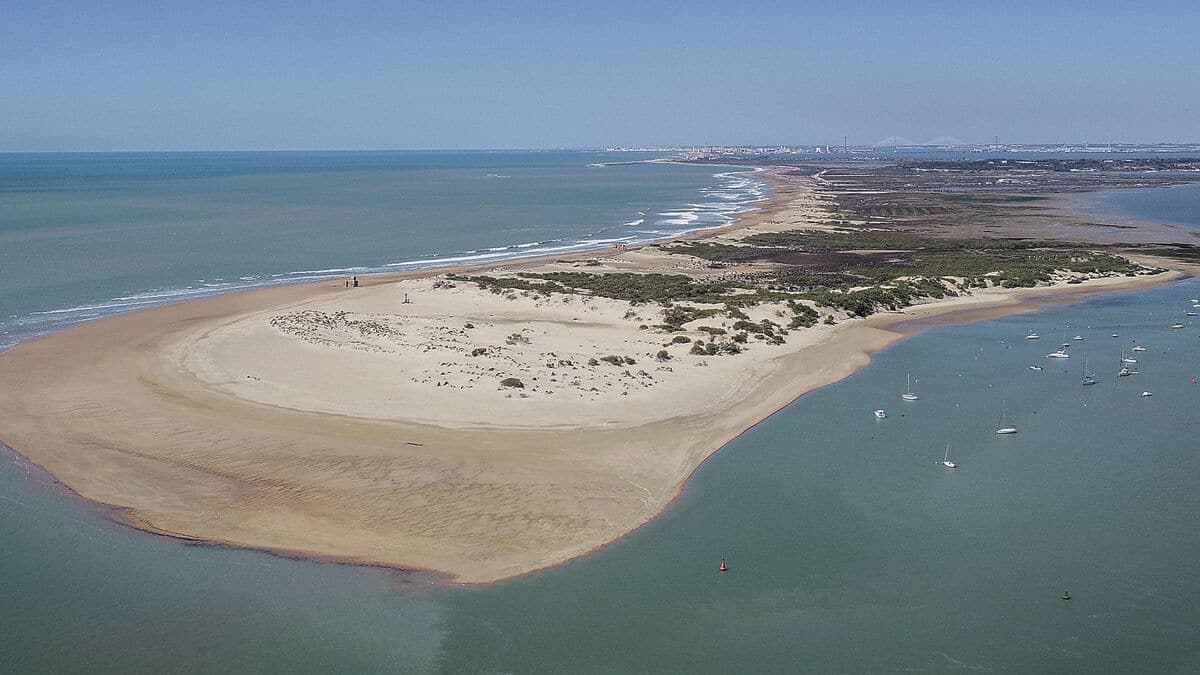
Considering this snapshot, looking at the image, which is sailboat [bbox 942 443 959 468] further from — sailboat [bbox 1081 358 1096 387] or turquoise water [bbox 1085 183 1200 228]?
turquoise water [bbox 1085 183 1200 228]

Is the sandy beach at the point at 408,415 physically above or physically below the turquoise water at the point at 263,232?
below

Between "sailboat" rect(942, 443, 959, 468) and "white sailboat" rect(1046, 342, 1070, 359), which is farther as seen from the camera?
"white sailboat" rect(1046, 342, 1070, 359)

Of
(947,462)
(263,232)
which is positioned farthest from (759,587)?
(263,232)

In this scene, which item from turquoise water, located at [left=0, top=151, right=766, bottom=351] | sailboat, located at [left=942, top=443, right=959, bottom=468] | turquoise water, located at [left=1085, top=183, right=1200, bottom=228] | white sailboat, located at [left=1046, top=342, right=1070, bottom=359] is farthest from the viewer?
turquoise water, located at [left=1085, top=183, right=1200, bottom=228]

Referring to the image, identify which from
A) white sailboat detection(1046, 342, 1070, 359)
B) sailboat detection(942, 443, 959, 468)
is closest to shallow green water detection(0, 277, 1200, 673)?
sailboat detection(942, 443, 959, 468)

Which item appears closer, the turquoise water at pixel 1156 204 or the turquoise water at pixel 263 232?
the turquoise water at pixel 263 232

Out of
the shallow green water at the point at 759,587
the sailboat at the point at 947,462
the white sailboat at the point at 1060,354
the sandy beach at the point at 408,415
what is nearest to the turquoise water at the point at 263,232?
the sandy beach at the point at 408,415

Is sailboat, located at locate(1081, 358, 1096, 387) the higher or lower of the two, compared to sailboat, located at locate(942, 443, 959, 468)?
higher

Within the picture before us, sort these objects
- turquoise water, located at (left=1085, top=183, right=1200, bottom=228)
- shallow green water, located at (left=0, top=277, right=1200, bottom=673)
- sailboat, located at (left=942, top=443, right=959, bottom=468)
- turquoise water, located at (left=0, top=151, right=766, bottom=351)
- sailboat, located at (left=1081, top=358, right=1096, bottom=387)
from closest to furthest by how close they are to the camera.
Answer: shallow green water, located at (left=0, top=277, right=1200, bottom=673) → sailboat, located at (left=942, top=443, right=959, bottom=468) → sailboat, located at (left=1081, top=358, right=1096, bottom=387) → turquoise water, located at (left=0, top=151, right=766, bottom=351) → turquoise water, located at (left=1085, top=183, right=1200, bottom=228)

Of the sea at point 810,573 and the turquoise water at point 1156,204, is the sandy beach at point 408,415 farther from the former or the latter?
the turquoise water at point 1156,204
